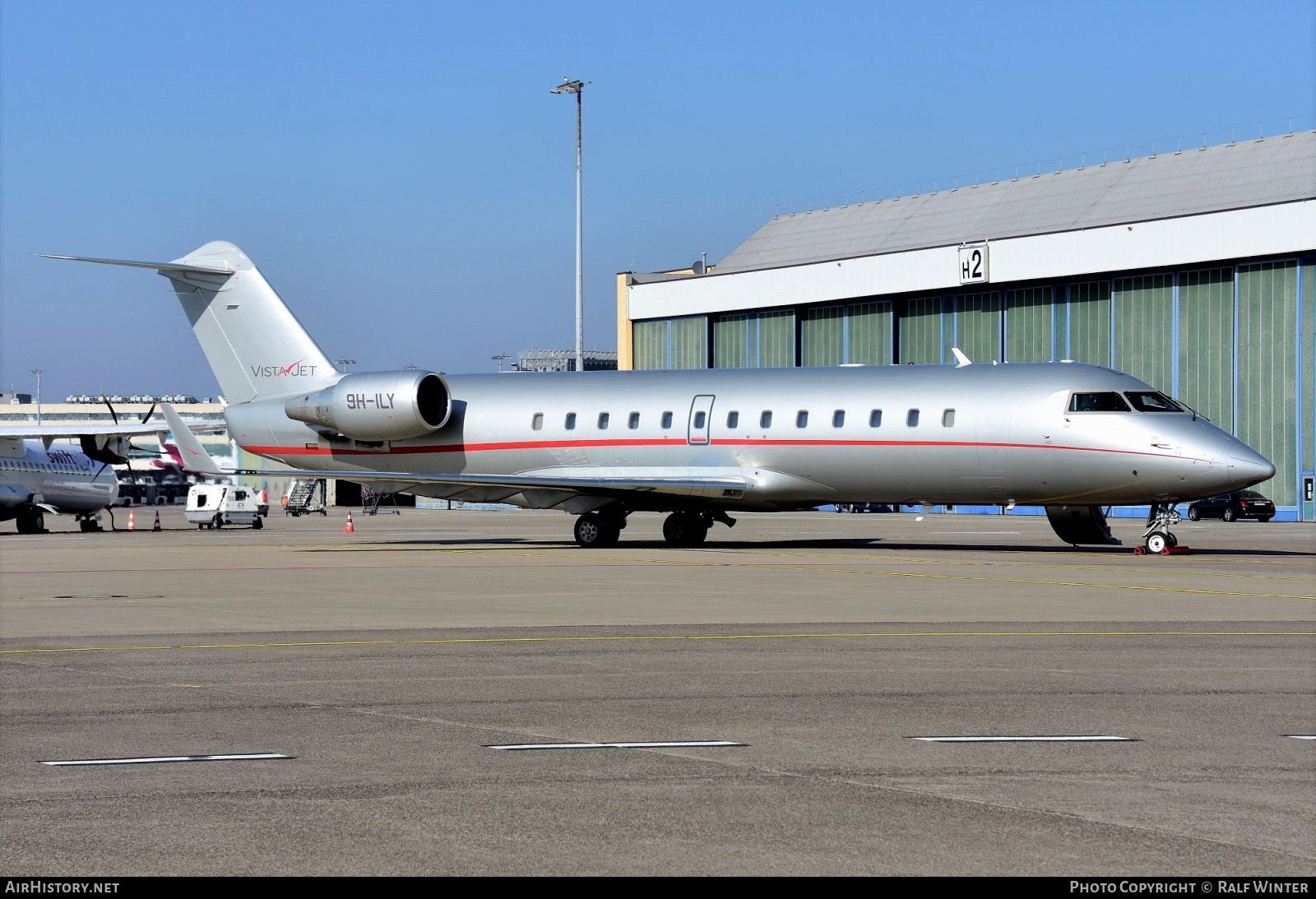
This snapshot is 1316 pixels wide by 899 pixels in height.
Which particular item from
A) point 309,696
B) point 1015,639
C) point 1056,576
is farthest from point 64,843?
point 1056,576

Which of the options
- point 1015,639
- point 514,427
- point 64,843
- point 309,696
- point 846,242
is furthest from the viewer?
point 846,242

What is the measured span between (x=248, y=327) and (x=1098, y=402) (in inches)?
792

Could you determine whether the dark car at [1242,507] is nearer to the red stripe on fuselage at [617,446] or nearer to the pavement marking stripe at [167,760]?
the red stripe on fuselage at [617,446]

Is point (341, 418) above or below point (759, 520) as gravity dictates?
above

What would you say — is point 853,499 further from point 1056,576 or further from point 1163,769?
point 1163,769

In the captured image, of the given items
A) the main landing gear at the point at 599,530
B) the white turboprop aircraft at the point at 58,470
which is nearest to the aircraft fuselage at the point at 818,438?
the main landing gear at the point at 599,530

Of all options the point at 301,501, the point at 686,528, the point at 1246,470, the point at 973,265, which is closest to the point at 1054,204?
the point at 973,265

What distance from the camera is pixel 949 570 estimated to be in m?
25.4

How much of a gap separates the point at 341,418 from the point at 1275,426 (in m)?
41.4

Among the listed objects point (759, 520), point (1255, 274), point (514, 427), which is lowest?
point (759, 520)

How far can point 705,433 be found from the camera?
3294 cm

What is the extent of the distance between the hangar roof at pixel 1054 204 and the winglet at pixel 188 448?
138 feet

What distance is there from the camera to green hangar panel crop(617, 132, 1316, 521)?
60906mm

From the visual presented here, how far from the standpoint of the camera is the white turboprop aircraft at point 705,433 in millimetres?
29141
